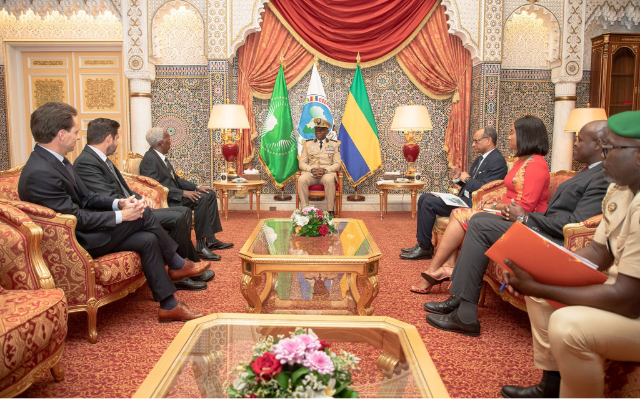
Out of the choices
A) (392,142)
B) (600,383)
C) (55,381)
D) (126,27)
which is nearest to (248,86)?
(126,27)

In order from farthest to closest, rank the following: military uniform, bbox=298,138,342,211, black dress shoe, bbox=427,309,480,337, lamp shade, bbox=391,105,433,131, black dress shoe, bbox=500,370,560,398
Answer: lamp shade, bbox=391,105,433,131, military uniform, bbox=298,138,342,211, black dress shoe, bbox=427,309,480,337, black dress shoe, bbox=500,370,560,398

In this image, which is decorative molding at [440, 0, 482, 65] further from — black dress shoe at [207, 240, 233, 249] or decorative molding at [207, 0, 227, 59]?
black dress shoe at [207, 240, 233, 249]

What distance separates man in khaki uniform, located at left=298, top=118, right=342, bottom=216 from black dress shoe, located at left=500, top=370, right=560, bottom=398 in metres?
4.44

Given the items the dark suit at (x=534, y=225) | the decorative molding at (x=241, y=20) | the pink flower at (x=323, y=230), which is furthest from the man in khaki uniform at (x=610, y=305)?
the decorative molding at (x=241, y=20)

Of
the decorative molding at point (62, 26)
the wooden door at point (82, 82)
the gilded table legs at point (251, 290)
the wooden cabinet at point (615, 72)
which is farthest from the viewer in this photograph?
the wooden door at point (82, 82)

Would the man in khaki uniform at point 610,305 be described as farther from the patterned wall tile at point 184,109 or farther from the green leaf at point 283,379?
the patterned wall tile at point 184,109

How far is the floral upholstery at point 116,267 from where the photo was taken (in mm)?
2936

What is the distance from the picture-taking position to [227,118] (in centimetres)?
674

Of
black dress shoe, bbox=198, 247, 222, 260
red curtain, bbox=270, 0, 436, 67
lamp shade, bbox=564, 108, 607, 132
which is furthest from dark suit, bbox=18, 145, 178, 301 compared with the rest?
lamp shade, bbox=564, 108, 607, 132

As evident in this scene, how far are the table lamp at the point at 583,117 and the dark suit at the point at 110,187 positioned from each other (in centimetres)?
516

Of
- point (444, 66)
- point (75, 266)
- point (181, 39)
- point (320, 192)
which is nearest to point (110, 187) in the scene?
point (75, 266)

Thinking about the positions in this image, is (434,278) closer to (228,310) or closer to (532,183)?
(532,183)

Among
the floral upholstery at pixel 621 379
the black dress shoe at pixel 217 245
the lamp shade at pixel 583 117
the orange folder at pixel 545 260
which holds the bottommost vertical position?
the black dress shoe at pixel 217 245

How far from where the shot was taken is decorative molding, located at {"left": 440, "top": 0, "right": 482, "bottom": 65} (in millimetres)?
7367
